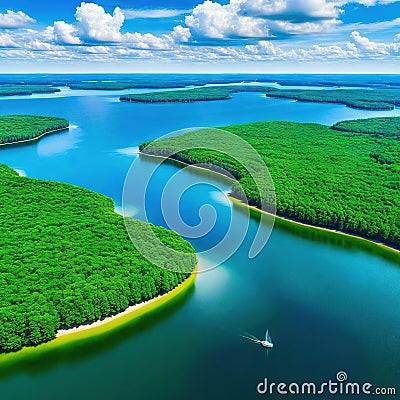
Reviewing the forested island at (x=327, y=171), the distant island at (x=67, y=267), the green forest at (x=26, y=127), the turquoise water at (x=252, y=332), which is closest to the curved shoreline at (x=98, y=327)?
the distant island at (x=67, y=267)

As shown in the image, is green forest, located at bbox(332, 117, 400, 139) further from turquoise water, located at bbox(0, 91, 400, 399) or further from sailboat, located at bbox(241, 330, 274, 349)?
sailboat, located at bbox(241, 330, 274, 349)

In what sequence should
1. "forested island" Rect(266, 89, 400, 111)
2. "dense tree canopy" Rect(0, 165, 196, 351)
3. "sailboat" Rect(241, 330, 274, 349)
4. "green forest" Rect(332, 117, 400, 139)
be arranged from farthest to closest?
"forested island" Rect(266, 89, 400, 111) → "green forest" Rect(332, 117, 400, 139) → "sailboat" Rect(241, 330, 274, 349) → "dense tree canopy" Rect(0, 165, 196, 351)

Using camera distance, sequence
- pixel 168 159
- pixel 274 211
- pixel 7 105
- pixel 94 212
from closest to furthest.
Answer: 1. pixel 94 212
2. pixel 274 211
3. pixel 168 159
4. pixel 7 105

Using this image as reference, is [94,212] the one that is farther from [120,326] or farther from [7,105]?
[7,105]

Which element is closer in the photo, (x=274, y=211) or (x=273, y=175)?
(x=274, y=211)

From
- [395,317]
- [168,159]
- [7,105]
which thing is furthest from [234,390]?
[7,105]

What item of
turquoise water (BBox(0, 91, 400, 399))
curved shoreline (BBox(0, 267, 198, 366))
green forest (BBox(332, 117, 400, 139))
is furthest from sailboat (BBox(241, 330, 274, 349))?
green forest (BBox(332, 117, 400, 139))
